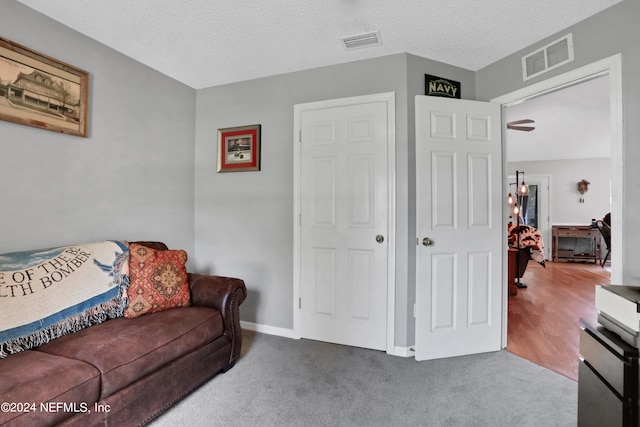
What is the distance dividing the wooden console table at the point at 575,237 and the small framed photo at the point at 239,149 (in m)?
7.24

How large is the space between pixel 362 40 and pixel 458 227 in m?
1.63


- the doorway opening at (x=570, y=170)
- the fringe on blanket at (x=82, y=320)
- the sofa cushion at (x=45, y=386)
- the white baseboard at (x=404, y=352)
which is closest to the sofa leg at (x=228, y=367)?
the fringe on blanket at (x=82, y=320)

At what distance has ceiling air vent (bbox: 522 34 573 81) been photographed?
6.61 feet

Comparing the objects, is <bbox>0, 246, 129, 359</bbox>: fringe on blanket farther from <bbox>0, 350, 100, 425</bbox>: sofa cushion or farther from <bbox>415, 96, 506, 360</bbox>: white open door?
<bbox>415, 96, 506, 360</bbox>: white open door

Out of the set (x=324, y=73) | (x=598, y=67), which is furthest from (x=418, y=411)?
(x=324, y=73)

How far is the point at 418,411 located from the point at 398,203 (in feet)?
4.66

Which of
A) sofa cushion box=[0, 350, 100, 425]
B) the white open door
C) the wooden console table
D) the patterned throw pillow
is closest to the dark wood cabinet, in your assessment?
the white open door

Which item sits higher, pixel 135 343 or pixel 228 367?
pixel 135 343

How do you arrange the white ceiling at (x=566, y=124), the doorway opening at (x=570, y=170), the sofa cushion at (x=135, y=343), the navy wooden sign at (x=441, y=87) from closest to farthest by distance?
the sofa cushion at (x=135, y=343), the doorway opening at (x=570, y=170), the navy wooden sign at (x=441, y=87), the white ceiling at (x=566, y=124)

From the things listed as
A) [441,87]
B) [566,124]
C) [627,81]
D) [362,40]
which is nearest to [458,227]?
[441,87]

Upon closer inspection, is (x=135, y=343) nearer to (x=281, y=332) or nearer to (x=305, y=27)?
(x=281, y=332)

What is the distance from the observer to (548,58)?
2.13 m

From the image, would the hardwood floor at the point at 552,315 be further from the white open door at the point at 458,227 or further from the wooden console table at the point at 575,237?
the wooden console table at the point at 575,237

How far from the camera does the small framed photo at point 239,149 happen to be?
2900 mm
